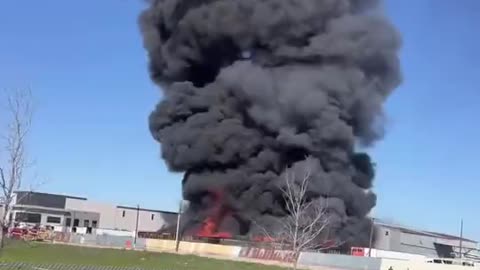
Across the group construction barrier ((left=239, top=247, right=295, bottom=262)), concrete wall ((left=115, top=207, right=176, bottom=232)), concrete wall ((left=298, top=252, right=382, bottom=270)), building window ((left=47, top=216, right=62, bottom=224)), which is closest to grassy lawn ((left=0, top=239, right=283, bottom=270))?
construction barrier ((left=239, top=247, right=295, bottom=262))

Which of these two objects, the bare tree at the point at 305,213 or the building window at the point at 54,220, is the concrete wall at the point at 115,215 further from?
the bare tree at the point at 305,213

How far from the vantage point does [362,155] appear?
69.9 meters

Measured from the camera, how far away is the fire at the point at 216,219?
2731 inches

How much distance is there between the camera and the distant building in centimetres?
12088

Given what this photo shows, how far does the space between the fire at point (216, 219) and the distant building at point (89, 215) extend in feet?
151

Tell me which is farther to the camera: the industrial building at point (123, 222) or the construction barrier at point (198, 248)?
the industrial building at point (123, 222)

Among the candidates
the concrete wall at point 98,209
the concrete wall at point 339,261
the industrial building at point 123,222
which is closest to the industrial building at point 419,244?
the industrial building at point 123,222

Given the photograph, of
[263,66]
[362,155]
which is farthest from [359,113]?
[263,66]

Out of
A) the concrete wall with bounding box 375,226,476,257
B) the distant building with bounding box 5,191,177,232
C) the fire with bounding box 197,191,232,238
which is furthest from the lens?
the distant building with bounding box 5,191,177,232

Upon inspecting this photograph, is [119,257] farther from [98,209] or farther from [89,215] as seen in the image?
[98,209]

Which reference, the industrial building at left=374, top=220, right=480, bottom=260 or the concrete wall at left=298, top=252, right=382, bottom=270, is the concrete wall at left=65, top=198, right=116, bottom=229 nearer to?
the industrial building at left=374, top=220, right=480, bottom=260

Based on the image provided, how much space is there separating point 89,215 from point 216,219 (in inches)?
2483

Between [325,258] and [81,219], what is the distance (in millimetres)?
76919

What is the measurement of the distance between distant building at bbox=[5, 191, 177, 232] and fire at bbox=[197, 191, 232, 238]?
4593 cm
